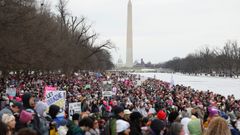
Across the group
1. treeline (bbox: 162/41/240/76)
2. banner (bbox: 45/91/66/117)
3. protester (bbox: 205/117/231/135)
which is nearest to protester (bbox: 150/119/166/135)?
protester (bbox: 205/117/231/135)

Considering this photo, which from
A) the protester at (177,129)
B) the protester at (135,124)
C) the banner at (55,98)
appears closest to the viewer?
the protester at (177,129)

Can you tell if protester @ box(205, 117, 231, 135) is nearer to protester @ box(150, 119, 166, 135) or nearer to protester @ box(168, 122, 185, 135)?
protester @ box(168, 122, 185, 135)

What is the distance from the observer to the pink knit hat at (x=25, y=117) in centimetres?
703

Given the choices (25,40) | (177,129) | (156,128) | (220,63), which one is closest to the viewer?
(177,129)

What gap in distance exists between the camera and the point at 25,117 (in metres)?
7.05

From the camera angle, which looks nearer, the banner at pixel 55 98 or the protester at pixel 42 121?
the protester at pixel 42 121

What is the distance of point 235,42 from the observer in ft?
448

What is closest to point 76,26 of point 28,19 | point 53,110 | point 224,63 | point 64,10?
point 64,10

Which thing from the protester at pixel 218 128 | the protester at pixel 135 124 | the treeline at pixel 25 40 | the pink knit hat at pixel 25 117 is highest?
the treeline at pixel 25 40

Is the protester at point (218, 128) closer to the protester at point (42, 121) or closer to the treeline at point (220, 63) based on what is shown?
the protester at point (42, 121)

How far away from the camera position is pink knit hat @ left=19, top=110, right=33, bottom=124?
23.1ft

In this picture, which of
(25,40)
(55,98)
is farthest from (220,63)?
(55,98)

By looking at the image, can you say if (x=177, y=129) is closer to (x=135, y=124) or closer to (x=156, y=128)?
(x=156, y=128)

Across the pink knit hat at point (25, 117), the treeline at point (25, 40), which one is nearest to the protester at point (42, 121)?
the pink knit hat at point (25, 117)
